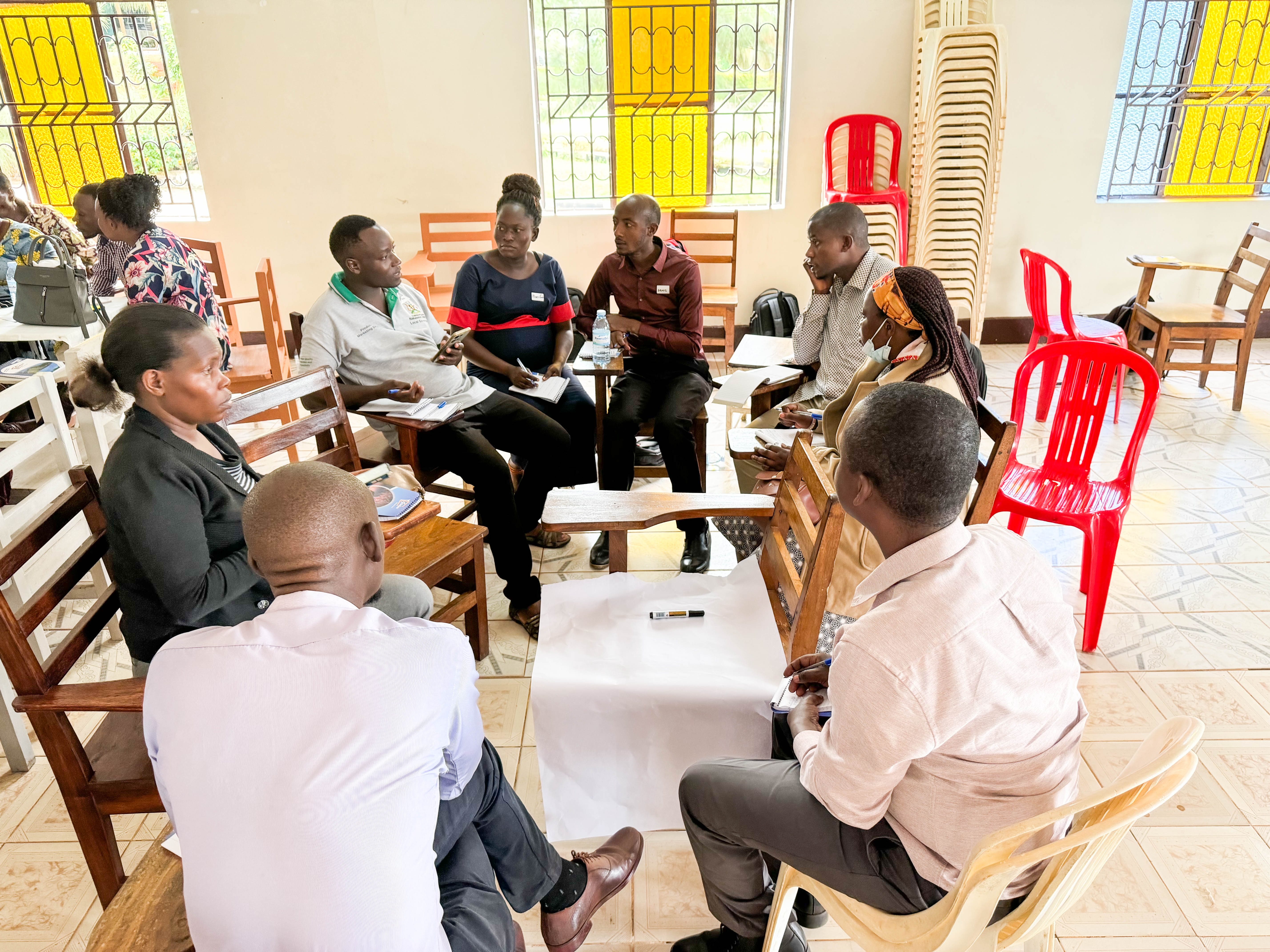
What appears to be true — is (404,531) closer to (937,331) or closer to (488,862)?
(488,862)

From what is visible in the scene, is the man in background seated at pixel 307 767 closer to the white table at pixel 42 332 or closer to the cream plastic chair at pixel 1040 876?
the cream plastic chair at pixel 1040 876

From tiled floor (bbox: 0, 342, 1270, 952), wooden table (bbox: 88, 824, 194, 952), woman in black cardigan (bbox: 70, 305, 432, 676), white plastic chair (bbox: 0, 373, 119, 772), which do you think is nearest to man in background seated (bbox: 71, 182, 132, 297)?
white plastic chair (bbox: 0, 373, 119, 772)

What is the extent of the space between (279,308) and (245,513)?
560cm

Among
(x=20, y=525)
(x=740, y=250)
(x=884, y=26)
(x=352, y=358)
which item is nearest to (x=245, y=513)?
(x=20, y=525)

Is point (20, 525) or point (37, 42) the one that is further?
point (37, 42)

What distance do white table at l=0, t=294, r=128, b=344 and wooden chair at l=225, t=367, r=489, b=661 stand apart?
1.15 m

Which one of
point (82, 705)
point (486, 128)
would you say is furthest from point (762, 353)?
point (486, 128)

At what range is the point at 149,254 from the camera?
11.8ft

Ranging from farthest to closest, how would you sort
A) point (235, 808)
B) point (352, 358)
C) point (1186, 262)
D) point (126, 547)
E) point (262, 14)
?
point (1186, 262) < point (262, 14) < point (352, 358) < point (126, 547) < point (235, 808)

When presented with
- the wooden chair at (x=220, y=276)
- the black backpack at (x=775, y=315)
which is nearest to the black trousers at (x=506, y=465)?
the wooden chair at (x=220, y=276)

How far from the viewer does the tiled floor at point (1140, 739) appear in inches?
73.4

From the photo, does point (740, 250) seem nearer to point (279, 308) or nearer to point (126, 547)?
point (279, 308)

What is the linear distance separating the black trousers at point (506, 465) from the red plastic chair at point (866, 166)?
3.42 m

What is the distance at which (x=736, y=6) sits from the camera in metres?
5.52
